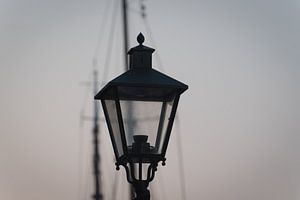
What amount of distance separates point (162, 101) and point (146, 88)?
95mm

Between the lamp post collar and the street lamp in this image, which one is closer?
the street lamp

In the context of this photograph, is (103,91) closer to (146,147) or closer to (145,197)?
(146,147)

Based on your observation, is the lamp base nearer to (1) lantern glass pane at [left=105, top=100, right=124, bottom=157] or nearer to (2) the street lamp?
(2) the street lamp

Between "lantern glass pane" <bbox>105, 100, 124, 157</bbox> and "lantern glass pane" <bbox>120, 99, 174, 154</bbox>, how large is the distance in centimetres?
4

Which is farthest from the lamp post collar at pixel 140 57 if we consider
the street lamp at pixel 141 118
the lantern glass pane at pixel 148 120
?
the lantern glass pane at pixel 148 120

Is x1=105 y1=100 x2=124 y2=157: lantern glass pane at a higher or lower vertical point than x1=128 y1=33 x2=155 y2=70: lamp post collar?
lower

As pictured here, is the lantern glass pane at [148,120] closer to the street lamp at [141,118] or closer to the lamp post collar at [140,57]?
the street lamp at [141,118]

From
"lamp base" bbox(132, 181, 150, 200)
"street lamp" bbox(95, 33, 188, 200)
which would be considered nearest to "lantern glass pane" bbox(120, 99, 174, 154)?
"street lamp" bbox(95, 33, 188, 200)

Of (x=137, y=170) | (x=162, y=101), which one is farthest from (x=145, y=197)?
(x=162, y=101)

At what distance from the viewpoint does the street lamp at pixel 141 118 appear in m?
2.08

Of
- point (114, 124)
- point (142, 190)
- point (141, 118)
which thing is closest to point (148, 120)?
point (141, 118)

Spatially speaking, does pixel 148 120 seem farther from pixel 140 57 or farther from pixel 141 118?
pixel 140 57

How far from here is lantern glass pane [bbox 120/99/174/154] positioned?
209 centimetres

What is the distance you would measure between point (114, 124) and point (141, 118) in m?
0.11
